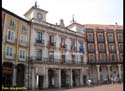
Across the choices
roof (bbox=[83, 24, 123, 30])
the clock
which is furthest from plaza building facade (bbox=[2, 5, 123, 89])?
roof (bbox=[83, 24, 123, 30])

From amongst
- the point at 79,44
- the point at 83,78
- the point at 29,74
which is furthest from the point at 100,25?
the point at 29,74

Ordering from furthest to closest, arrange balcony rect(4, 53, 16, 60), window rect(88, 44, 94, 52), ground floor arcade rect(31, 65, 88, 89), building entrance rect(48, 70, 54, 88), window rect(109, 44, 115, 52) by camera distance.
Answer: window rect(109, 44, 115, 52) → window rect(88, 44, 94, 52) → building entrance rect(48, 70, 54, 88) → ground floor arcade rect(31, 65, 88, 89) → balcony rect(4, 53, 16, 60)

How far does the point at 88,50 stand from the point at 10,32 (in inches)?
947

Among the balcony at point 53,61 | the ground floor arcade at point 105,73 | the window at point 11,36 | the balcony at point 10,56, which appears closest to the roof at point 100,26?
the ground floor arcade at point 105,73

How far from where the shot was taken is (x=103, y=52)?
48.5 m

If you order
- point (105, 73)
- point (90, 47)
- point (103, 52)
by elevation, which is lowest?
point (105, 73)

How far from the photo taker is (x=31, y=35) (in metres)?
33.2

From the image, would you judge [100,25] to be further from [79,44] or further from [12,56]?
[12,56]

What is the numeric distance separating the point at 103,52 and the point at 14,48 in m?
26.4

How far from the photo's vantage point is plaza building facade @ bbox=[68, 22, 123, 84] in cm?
4606

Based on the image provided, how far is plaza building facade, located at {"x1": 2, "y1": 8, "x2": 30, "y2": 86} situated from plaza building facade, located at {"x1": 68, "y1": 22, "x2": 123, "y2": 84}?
1627 centimetres

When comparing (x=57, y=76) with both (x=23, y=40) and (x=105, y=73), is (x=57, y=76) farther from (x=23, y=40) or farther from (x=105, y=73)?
(x=105, y=73)

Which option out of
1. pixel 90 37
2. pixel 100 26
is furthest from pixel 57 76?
pixel 100 26

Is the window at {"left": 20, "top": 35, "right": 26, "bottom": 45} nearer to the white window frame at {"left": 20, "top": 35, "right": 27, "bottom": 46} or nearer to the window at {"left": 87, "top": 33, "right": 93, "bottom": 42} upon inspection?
the white window frame at {"left": 20, "top": 35, "right": 27, "bottom": 46}
